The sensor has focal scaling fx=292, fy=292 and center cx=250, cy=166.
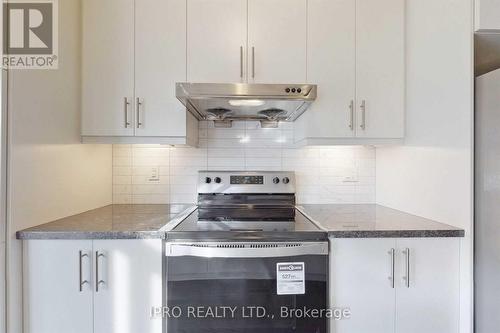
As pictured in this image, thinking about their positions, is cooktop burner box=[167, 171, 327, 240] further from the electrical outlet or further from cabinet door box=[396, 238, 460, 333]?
cabinet door box=[396, 238, 460, 333]

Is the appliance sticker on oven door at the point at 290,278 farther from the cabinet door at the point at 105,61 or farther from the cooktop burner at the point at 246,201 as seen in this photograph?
the cabinet door at the point at 105,61

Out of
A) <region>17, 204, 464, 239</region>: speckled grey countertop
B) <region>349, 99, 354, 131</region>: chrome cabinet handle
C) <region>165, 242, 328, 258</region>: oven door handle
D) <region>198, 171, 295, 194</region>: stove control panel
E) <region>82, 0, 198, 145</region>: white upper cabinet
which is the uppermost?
<region>82, 0, 198, 145</region>: white upper cabinet

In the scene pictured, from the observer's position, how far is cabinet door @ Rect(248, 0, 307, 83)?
1.71 metres

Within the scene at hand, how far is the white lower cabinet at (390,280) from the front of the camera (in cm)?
135

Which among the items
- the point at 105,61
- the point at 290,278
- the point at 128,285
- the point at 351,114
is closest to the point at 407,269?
the point at 290,278

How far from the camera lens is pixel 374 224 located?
147 centimetres

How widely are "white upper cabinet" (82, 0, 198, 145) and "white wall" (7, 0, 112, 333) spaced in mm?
79

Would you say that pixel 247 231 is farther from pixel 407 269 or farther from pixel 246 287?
pixel 407 269

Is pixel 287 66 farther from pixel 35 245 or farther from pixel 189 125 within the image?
pixel 35 245

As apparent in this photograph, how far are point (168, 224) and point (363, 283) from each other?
0.97 m

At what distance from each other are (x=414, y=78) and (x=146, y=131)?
158 cm

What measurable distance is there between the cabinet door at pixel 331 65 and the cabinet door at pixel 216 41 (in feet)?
1.33

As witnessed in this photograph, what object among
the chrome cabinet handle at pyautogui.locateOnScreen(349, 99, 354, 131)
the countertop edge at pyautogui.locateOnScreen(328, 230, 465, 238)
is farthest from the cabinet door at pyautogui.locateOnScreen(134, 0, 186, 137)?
the countertop edge at pyautogui.locateOnScreen(328, 230, 465, 238)

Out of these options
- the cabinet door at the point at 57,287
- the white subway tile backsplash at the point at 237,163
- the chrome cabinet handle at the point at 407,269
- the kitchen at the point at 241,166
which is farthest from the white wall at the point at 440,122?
the cabinet door at the point at 57,287
